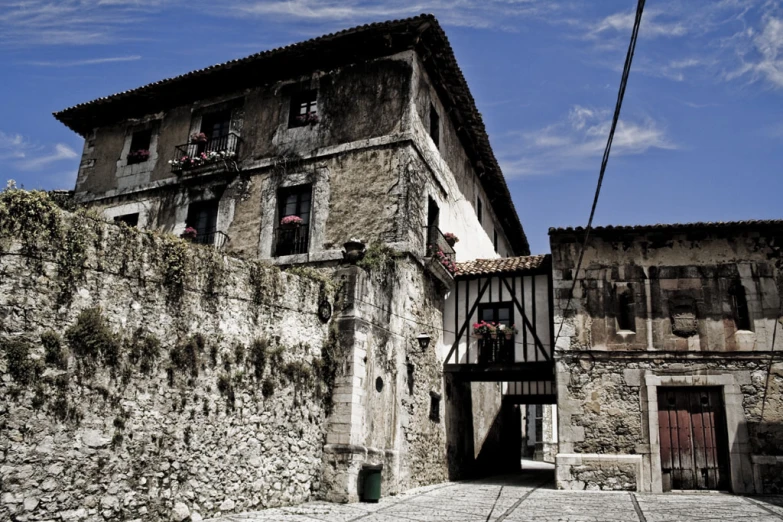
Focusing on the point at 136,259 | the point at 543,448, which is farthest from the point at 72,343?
the point at 543,448

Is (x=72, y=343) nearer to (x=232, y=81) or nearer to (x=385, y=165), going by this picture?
(x=385, y=165)

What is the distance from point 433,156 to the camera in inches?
658

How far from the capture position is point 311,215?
51.3 ft

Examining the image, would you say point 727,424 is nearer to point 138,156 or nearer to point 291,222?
point 291,222

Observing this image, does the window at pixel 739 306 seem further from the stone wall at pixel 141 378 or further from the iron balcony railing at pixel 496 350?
the stone wall at pixel 141 378

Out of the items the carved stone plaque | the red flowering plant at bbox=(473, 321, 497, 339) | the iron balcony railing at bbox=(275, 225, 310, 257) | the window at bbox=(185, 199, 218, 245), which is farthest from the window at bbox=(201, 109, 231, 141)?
the carved stone plaque

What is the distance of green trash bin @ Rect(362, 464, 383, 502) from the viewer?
11406 millimetres

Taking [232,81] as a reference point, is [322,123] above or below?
below

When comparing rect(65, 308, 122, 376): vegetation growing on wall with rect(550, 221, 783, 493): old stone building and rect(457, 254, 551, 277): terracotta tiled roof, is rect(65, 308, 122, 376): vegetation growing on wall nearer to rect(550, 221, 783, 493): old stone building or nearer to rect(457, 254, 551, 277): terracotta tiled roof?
rect(550, 221, 783, 493): old stone building

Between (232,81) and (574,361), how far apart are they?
11935mm

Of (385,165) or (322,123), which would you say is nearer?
(385,165)

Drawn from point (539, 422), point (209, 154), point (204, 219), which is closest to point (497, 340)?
point (204, 219)

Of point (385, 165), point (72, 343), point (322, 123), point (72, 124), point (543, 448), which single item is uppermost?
point (72, 124)

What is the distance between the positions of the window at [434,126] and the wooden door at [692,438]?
8.44 meters
